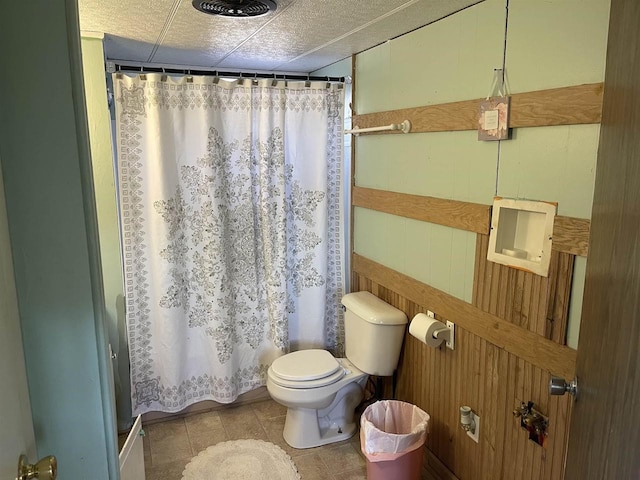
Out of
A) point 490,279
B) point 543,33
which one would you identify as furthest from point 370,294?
point 543,33

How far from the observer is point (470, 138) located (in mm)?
1953

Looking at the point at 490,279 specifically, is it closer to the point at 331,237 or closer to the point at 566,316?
the point at 566,316

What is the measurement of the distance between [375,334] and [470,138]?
1100mm

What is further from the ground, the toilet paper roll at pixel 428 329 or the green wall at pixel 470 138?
the green wall at pixel 470 138

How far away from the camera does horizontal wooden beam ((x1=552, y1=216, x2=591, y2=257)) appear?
1.49m

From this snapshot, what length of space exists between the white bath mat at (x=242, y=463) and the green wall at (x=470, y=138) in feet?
3.91

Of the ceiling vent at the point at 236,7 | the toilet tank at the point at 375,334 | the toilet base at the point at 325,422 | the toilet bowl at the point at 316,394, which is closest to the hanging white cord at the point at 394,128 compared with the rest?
the ceiling vent at the point at 236,7

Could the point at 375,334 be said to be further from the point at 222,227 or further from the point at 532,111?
the point at 532,111

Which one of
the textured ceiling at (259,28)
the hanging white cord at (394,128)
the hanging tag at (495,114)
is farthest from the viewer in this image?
the hanging white cord at (394,128)

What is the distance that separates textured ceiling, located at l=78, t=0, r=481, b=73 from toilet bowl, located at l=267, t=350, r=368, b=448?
1697mm

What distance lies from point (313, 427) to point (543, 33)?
85.1 inches

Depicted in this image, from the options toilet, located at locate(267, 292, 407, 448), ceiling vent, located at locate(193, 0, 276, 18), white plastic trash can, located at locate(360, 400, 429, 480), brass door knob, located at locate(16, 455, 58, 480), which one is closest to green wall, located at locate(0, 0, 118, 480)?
brass door knob, located at locate(16, 455, 58, 480)

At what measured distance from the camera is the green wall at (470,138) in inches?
58.9

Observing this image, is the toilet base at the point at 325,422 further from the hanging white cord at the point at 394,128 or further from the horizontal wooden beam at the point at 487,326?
the hanging white cord at the point at 394,128
